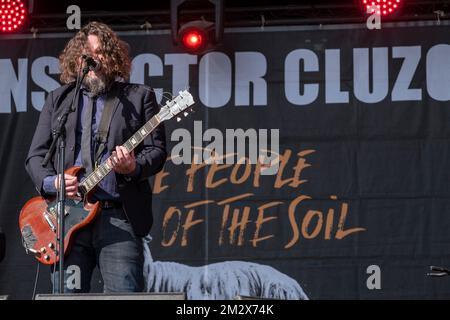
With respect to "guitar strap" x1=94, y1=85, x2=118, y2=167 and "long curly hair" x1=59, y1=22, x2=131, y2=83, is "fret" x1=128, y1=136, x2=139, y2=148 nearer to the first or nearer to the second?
"guitar strap" x1=94, y1=85, x2=118, y2=167

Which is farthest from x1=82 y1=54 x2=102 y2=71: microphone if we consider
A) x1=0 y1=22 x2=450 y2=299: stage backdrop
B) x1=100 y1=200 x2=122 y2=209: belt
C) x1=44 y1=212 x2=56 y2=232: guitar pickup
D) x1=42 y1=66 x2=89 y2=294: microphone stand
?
x1=0 y1=22 x2=450 y2=299: stage backdrop

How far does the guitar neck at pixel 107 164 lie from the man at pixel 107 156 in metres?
0.05

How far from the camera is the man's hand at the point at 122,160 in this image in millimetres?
5113

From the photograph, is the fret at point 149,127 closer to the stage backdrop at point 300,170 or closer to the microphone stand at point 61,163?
the microphone stand at point 61,163

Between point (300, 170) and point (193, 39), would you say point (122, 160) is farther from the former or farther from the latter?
point (300, 170)

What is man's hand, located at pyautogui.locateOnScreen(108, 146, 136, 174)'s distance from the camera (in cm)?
511

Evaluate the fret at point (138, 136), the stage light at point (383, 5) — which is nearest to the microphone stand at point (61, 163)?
the fret at point (138, 136)

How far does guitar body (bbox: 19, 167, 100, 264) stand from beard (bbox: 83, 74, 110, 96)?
0.45m

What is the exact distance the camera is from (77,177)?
5281 mm

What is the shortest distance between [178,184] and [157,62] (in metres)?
0.94
